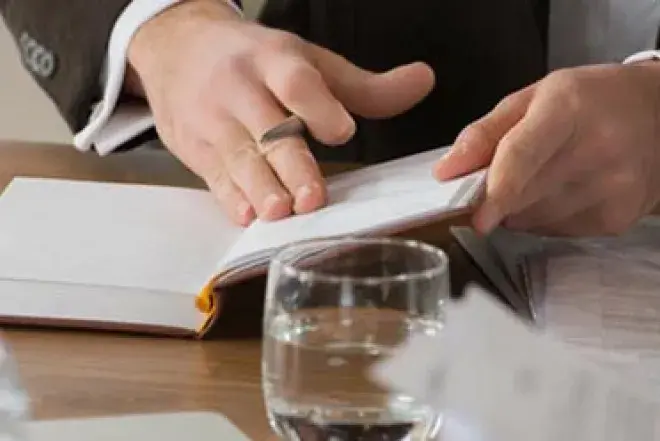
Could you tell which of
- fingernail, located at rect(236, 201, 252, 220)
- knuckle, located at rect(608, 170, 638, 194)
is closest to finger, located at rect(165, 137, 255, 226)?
fingernail, located at rect(236, 201, 252, 220)

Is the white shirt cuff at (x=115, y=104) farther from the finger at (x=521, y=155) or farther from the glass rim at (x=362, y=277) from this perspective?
the glass rim at (x=362, y=277)

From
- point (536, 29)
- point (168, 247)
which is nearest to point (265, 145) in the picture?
point (168, 247)

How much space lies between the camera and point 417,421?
53 cm

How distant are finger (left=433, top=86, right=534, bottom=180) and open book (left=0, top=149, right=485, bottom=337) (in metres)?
0.01

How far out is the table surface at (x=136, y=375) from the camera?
65 centimetres

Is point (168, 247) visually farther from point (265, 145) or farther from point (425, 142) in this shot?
point (425, 142)

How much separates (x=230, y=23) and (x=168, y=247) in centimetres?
22

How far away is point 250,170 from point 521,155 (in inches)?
7.0

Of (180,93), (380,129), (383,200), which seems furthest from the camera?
(380,129)

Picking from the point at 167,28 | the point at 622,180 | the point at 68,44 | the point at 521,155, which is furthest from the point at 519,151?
the point at 68,44

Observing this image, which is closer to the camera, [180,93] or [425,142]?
[180,93]

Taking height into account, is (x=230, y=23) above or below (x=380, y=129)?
above

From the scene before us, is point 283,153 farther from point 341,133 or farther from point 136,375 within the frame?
point 136,375

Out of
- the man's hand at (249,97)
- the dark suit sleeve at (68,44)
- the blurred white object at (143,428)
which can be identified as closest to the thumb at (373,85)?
the man's hand at (249,97)
